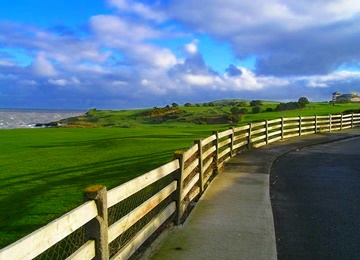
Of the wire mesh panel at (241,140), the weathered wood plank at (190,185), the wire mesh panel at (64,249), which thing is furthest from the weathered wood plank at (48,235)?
the wire mesh panel at (241,140)

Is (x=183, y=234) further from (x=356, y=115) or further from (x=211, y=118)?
(x=211, y=118)

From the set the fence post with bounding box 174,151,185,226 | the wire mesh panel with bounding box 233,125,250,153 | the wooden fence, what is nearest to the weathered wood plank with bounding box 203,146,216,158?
the wooden fence

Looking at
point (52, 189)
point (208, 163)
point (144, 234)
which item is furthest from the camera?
point (208, 163)

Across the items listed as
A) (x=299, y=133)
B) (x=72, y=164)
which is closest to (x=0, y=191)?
(x=72, y=164)

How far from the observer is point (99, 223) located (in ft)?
13.1

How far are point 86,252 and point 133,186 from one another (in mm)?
1297

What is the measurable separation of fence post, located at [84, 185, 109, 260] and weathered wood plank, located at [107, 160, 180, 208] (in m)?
0.23

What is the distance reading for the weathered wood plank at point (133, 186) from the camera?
4.38m

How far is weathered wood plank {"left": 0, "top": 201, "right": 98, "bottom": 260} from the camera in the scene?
2699 millimetres

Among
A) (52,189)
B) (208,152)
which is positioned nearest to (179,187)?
(208,152)

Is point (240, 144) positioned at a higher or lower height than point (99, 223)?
lower

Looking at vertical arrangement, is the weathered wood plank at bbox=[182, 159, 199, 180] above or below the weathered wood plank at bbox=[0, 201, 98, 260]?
below

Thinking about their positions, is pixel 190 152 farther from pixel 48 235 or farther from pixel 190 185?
pixel 48 235

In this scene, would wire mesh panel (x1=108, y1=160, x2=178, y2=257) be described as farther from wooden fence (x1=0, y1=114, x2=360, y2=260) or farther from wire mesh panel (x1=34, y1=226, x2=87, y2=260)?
wire mesh panel (x1=34, y1=226, x2=87, y2=260)
